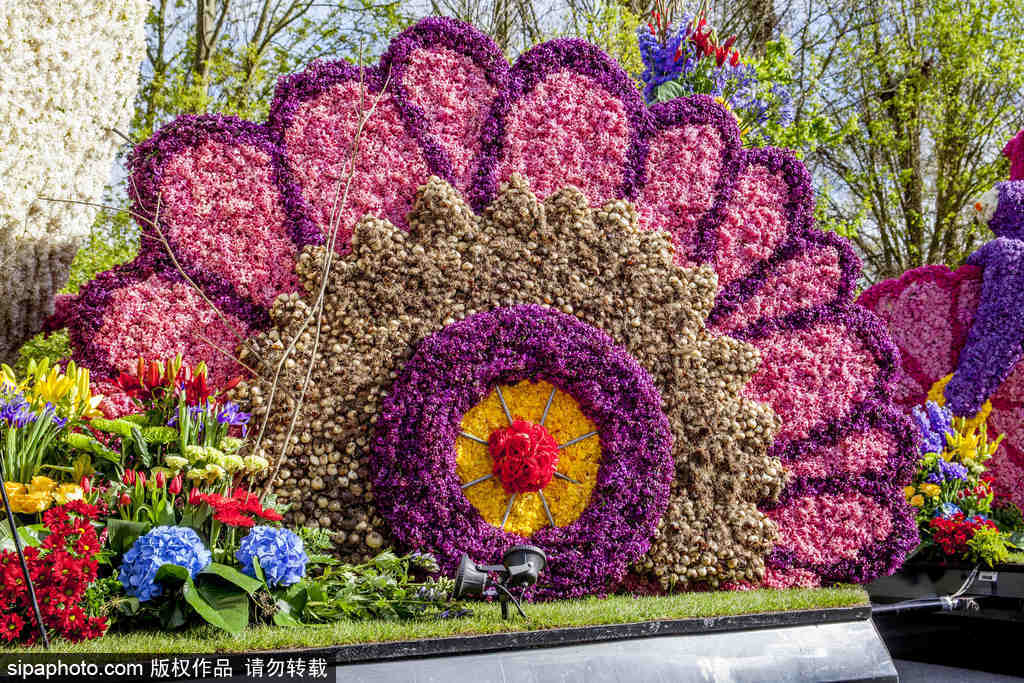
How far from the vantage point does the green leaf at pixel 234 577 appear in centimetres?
339

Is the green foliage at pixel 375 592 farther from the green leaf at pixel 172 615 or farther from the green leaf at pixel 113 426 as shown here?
the green leaf at pixel 113 426

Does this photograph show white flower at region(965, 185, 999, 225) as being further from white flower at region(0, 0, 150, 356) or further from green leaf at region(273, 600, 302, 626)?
white flower at region(0, 0, 150, 356)

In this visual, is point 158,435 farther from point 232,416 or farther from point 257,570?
point 257,570

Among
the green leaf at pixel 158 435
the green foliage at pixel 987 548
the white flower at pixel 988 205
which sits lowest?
the green foliage at pixel 987 548

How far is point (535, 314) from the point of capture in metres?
4.68

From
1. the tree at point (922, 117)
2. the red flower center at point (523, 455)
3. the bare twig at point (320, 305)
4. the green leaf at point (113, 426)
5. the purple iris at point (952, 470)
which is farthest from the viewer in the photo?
the tree at point (922, 117)

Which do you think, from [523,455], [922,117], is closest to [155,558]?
[523,455]

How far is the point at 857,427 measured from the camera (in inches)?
210

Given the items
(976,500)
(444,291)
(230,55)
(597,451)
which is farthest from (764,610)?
(230,55)

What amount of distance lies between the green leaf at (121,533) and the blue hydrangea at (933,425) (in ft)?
18.0

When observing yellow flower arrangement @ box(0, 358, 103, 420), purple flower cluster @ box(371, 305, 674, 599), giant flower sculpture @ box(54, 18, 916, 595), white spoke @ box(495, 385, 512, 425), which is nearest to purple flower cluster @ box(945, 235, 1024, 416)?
giant flower sculpture @ box(54, 18, 916, 595)

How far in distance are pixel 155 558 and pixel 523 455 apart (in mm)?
1850

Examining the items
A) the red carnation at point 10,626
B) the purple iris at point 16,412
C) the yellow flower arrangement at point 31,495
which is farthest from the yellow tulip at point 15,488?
the red carnation at point 10,626

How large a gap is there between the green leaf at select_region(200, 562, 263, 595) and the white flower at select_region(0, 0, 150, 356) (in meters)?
2.20
